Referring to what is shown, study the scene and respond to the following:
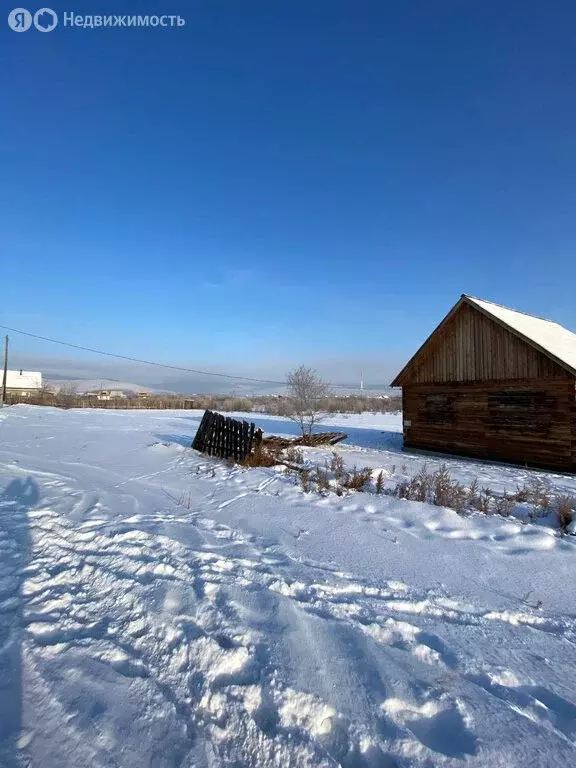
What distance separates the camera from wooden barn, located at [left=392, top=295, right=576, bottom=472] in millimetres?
11734

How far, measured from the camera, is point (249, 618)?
9.82 feet

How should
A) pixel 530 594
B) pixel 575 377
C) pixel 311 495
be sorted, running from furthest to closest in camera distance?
1. pixel 575 377
2. pixel 311 495
3. pixel 530 594

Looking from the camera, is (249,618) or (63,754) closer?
(63,754)

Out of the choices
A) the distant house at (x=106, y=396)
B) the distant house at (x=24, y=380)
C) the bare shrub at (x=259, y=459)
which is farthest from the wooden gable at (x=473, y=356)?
the distant house at (x=24, y=380)

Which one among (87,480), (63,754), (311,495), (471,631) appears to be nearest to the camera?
(63,754)

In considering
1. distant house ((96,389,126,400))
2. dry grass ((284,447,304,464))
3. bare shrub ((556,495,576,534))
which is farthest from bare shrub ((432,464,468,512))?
distant house ((96,389,126,400))

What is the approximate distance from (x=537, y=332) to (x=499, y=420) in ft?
11.3

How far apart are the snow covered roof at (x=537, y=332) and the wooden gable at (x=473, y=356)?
0.17 m

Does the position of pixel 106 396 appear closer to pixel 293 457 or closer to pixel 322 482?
pixel 293 457

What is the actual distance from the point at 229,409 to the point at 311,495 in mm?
38934

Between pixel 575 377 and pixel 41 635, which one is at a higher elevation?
pixel 575 377

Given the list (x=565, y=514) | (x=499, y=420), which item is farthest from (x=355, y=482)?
(x=499, y=420)

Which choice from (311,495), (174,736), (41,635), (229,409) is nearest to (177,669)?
(174,736)

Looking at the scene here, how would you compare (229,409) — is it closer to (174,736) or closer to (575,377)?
(575,377)
